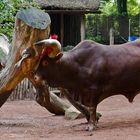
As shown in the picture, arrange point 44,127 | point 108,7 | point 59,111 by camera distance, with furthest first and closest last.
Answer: point 108,7
point 59,111
point 44,127

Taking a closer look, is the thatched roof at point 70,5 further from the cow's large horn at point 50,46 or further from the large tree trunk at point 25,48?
the cow's large horn at point 50,46

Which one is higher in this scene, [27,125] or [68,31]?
[27,125]

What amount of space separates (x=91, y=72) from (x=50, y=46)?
0.97m

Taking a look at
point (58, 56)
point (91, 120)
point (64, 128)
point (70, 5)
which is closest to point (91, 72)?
point (58, 56)

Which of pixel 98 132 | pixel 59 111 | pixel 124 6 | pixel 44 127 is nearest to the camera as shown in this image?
pixel 98 132

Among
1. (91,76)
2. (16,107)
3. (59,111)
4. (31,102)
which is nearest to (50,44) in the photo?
(91,76)

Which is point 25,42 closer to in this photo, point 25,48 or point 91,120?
point 25,48

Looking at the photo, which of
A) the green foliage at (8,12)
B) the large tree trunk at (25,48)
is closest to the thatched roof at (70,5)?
the green foliage at (8,12)

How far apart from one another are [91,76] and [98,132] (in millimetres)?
1139

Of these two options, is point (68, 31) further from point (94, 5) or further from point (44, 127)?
point (44, 127)

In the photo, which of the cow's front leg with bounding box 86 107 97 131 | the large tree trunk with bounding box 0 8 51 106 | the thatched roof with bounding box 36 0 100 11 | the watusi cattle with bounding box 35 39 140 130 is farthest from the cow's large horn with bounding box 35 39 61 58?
the thatched roof with bounding box 36 0 100 11

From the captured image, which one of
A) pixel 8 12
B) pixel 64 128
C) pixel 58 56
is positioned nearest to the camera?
pixel 58 56

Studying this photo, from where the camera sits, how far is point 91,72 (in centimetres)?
988

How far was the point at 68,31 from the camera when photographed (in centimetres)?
3042
